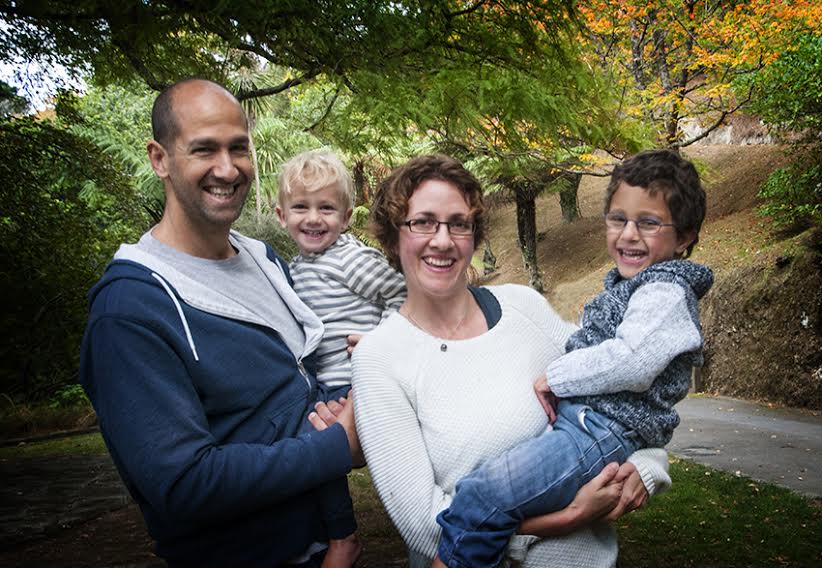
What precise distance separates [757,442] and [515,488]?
766 cm

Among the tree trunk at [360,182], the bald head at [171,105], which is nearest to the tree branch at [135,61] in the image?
the bald head at [171,105]

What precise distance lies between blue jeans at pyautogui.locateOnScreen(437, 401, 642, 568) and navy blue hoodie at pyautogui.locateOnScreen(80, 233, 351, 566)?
1.17 ft

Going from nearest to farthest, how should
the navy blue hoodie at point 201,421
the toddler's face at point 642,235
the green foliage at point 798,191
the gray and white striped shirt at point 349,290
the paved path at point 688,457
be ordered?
the navy blue hoodie at point 201,421, the toddler's face at point 642,235, the gray and white striped shirt at point 349,290, the paved path at point 688,457, the green foliage at point 798,191

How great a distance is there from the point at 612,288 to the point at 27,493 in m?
7.12

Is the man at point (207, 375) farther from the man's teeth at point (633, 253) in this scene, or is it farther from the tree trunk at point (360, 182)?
the tree trunk at point (360, 182)

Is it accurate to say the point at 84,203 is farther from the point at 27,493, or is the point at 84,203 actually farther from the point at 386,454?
the point at 386,454

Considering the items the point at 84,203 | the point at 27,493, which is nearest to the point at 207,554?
the point at 27,493

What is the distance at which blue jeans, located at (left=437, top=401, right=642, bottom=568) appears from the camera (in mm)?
1938

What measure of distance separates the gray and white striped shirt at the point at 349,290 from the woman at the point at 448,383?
1.07 ft

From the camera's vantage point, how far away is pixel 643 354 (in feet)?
6.84

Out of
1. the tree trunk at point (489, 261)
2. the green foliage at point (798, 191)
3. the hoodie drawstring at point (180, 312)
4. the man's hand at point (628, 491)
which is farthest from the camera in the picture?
the tree trunk at point (489, 261)

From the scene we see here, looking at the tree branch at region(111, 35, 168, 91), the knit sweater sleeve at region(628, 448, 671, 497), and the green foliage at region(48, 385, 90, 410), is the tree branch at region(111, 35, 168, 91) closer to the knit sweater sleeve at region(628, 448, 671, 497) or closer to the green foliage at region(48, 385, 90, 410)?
the knit sweater sleeve at region(628, 448, 671, 497)

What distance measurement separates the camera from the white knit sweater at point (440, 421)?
78.1 inches

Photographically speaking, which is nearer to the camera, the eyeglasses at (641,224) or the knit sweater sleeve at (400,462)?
the knit sweater sleeve at (400,462)
